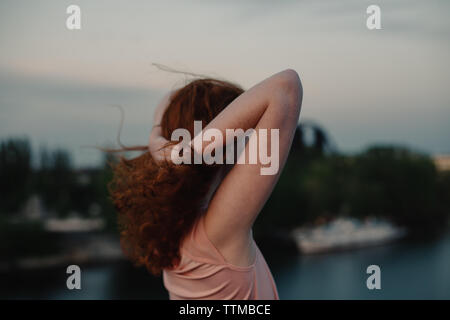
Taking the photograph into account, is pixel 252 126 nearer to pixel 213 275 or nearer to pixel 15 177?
pixel 213 275

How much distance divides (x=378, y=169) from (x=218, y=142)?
552 inches

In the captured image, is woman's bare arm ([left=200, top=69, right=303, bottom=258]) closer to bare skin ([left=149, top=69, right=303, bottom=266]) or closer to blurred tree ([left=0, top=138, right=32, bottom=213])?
bare skin ([left=149, top=69, right=303, bottom=266])

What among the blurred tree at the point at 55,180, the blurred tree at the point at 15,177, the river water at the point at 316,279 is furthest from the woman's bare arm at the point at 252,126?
the blurred tree at the point at 55,180

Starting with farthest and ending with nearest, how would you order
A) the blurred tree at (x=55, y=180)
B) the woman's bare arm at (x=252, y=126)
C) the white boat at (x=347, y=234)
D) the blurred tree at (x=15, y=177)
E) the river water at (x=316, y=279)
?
the white boat at (x=347, y=234) → the blurred tree at (x=55, y=180) → the blurred tree at (x=15, y=177) → the river water at (x=316, y=279) → the woman's bare arm at (x=252, y=126)

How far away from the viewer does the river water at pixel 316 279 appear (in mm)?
10609

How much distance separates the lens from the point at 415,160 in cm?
1396

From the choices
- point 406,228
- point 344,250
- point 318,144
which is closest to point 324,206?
point 344,250

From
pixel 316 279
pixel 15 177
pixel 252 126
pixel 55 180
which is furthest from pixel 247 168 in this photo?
Answer: pixel 55 180

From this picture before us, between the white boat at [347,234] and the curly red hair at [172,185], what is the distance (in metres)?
13.3

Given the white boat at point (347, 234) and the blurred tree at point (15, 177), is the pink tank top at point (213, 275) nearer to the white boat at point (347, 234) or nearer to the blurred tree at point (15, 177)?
the blurred tree at point (15, 177)

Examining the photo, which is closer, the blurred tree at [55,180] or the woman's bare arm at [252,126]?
the woman's bare arm at [252,126]

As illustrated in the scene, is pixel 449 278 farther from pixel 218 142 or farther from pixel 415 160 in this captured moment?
pixel 218 142

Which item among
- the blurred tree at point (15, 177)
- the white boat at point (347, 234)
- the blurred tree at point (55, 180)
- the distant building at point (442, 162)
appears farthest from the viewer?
the white boat at point (347, 234)
